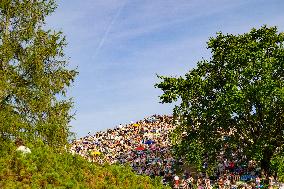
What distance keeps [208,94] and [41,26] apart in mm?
12403

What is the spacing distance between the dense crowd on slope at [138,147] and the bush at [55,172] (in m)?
11.3

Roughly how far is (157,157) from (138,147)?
15.5 ft

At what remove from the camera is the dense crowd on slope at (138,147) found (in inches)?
1650

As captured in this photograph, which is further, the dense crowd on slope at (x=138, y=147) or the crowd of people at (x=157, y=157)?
the dense crowd on slope at (x=138, y=147)

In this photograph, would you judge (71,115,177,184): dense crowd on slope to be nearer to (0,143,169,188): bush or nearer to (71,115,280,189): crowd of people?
(71,115,280,189): crowd of people

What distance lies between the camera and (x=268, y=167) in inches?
1260

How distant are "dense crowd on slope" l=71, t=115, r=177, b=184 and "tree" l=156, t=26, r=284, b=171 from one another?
6331 millimetres

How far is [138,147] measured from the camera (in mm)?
49188

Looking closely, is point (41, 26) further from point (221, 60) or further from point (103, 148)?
point (103, 148)

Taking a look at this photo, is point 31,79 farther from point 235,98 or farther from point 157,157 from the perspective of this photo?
point 157,157

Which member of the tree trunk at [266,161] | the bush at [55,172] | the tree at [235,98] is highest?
the tree at [235,98]

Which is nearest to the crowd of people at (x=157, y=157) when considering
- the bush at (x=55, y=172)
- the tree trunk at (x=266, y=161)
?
the tree trunk at (x=266, y=161)

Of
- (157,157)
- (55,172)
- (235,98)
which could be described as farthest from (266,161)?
(55,172)

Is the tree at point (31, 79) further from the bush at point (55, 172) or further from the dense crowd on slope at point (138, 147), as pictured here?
the dense crowd on slope at point (138, 147)
